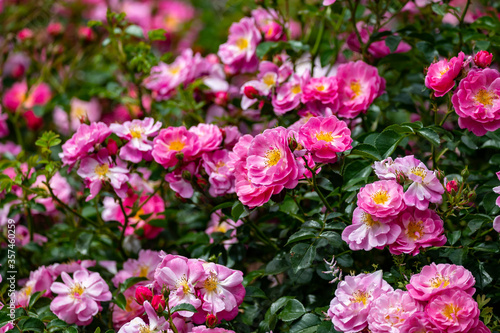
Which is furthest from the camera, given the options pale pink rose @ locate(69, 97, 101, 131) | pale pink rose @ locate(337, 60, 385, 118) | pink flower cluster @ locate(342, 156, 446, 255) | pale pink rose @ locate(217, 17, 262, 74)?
pale pink rose @ locate(69, 97, 101, 131)

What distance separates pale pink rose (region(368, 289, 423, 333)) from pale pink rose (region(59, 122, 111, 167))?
71 cm

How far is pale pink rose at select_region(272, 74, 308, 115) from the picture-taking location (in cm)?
130

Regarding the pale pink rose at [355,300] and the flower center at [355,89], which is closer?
the pale pink rose at [355,300]

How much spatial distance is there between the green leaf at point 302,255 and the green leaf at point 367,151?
0.21m

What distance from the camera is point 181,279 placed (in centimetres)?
100

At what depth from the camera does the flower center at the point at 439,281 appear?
2.94 feet

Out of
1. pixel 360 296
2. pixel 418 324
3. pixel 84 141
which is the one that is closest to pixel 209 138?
pixel 84 141

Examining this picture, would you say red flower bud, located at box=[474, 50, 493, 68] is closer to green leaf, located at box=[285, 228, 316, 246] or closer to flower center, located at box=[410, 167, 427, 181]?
flower center, located at box=[410, 167, 427, 181]

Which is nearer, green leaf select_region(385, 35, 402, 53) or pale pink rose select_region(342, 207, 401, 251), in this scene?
pale pink rose select_region(342, 207, 401, 251)

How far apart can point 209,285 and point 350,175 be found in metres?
0.38

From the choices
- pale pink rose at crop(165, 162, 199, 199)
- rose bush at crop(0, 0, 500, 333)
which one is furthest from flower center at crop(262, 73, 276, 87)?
pale pink rose at crop(165, 162, 199, 199)

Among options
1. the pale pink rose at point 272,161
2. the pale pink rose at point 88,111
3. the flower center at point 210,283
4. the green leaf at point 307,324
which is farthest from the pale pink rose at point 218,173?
the pale pink rose at point 88,111

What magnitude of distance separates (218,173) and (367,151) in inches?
13.1

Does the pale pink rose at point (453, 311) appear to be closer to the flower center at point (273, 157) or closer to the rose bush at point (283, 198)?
the rose bush at point (283, 198)
